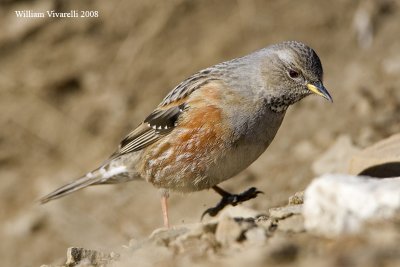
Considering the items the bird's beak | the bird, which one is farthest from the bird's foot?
the bird's beak

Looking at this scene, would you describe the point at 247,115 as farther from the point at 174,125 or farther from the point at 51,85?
the point at 51,85

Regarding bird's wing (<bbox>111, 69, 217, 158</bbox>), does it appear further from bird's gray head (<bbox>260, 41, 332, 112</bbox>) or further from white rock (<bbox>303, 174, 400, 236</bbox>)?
white rock (<bbox>303, 174, 400, 236</bbox>)

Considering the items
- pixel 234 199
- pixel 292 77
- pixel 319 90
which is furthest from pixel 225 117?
pixel 234 199

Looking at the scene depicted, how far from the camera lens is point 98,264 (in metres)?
6.21

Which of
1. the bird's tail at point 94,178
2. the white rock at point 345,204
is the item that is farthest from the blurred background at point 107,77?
the white rock at point 345,204

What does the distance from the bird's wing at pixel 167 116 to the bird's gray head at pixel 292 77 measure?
67 centimetres

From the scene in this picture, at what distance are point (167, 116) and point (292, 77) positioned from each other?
141 centimetres

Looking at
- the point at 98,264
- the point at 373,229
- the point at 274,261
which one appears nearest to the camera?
the point at 274,261

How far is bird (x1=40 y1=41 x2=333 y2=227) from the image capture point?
770 centimetres

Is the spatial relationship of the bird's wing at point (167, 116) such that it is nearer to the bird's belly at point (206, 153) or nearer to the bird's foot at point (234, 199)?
the bird's belly at point (206, 153)

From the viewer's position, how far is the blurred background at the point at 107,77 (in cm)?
1230

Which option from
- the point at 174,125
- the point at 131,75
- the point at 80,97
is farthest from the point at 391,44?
the point at 174,125

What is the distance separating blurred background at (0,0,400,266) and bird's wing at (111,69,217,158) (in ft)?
10.4

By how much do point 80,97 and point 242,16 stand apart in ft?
10.1
